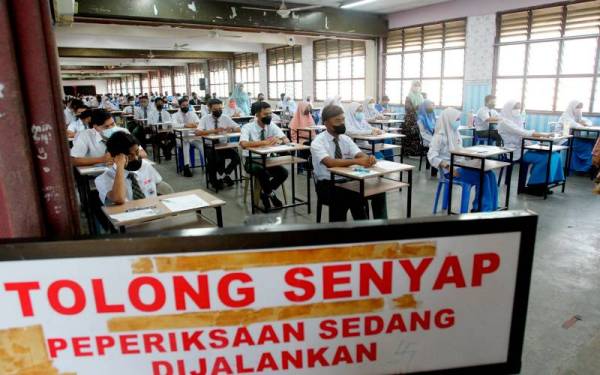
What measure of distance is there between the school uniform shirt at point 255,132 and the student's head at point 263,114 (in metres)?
0.08

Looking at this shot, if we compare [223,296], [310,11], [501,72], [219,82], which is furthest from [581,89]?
[219,82]

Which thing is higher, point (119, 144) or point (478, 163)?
point (119, 144)

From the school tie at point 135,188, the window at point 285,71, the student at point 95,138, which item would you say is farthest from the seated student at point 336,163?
the window at point 285,71

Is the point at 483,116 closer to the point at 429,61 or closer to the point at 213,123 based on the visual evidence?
the point at 429,61

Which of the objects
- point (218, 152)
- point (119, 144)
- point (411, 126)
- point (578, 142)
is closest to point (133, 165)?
point (119, 144)

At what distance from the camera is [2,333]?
37.5 inches

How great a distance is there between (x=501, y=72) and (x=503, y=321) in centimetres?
829

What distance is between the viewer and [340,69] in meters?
11.9

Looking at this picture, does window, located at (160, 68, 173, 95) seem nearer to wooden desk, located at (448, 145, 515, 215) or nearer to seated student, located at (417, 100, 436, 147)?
seated student, located at (417, 100, 436, 147)

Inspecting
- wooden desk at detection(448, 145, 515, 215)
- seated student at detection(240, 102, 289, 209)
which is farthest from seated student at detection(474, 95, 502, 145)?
seated student at detection(240, 102, 289, 209)

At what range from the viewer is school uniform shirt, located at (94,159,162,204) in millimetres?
3012

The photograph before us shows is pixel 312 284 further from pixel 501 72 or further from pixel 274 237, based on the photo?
pixel 501 72

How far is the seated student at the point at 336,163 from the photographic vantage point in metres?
3.67

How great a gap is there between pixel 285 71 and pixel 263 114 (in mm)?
9374
